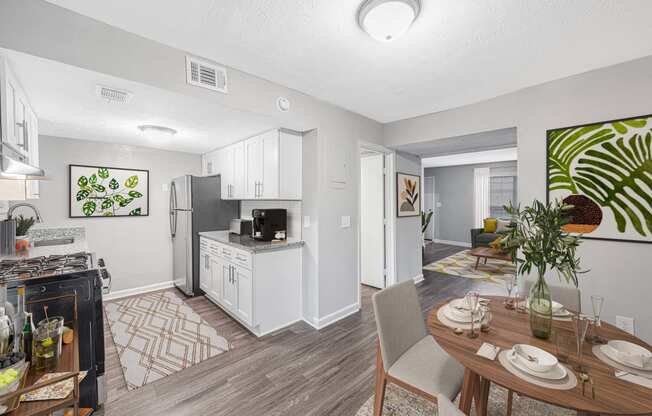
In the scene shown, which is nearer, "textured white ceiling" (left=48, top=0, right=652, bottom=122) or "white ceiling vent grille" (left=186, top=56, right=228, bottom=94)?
"textured white ceiling" (left=48, top=0, right=652, bottom=122)

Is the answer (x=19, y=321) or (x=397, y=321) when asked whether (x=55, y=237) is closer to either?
(x=19, y=321)

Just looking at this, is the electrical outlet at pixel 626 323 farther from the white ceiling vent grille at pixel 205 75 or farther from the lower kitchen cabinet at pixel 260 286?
the white ceiling vent grille at pixel 205 75

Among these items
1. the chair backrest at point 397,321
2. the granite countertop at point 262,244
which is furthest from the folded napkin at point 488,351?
the granite countertop at point 262,244

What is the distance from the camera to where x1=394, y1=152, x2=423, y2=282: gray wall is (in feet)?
13.2

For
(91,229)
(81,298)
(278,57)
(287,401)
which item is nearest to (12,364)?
(81,298)

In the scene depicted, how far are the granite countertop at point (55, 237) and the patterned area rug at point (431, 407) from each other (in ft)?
9.30

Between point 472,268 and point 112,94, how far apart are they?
6.06 metres

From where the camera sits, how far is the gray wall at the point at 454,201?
25.0ft

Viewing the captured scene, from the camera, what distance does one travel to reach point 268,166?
3000 millimetres

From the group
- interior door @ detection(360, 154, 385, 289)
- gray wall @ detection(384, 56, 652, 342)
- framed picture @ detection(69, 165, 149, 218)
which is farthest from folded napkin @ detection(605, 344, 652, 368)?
framed picture @ detection(69, 165, 149, 218)

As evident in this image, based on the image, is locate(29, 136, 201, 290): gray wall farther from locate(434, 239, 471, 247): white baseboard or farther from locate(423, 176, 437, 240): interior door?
locate(434, 239, 471, 247): white baseboard

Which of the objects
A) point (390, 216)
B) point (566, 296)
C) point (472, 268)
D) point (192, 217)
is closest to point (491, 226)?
point (472, 268)

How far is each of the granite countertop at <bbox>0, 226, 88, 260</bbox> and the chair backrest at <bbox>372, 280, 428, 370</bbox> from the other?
105 inches

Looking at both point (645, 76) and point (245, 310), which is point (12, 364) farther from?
point (645, 76)
